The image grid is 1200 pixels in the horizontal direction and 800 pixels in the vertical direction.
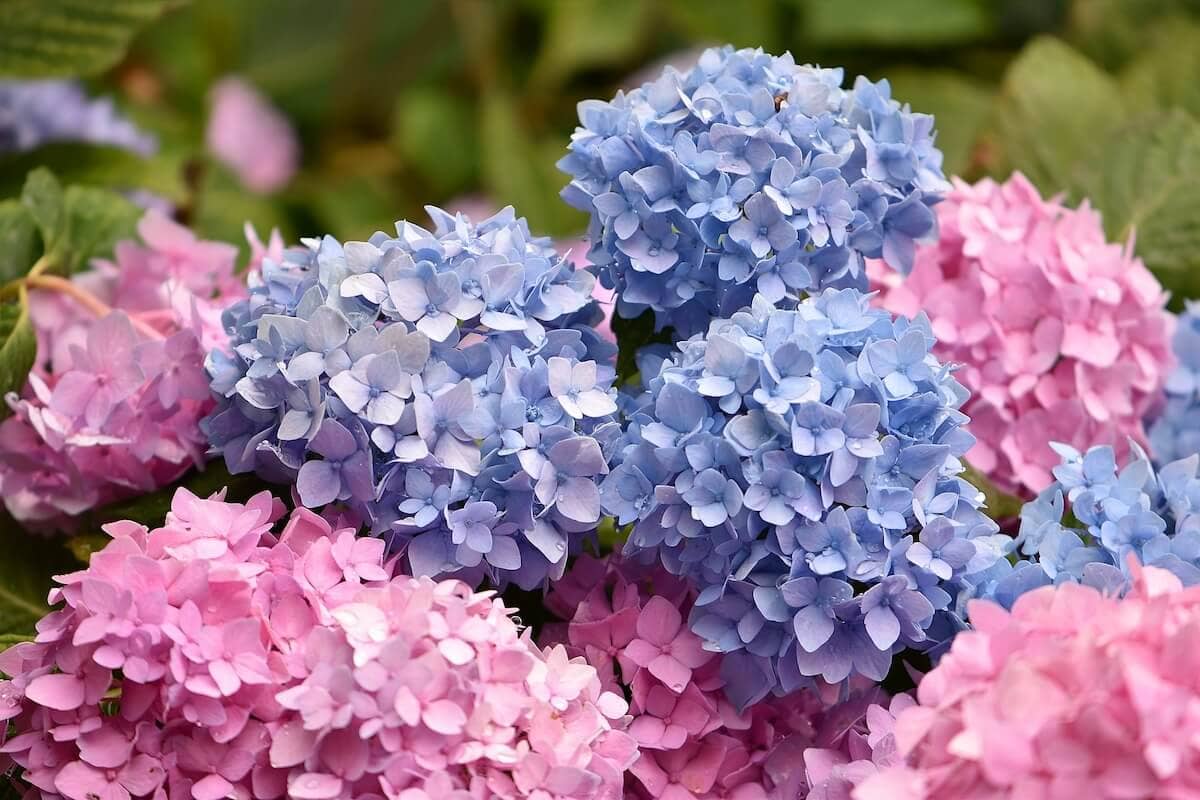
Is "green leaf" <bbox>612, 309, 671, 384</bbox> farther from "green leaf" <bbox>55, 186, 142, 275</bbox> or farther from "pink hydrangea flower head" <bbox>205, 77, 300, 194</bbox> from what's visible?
"pink hydrangea flower head" <bbox>205, 77, 300, 194</bbox>

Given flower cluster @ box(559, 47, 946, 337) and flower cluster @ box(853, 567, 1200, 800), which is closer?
flower cluster @ box(853, 567, 1200, 800)

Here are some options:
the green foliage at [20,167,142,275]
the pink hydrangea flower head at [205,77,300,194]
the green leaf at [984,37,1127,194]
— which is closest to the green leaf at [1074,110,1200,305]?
the green leaf at [984,37,1127,194]

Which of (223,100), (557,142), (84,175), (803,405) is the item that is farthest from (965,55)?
(803,405)

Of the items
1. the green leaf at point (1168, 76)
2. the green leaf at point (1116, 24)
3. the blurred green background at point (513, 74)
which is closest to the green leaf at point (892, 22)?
the blurred green background at point (513, 74)

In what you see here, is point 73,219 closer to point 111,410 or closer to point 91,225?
point 91,225

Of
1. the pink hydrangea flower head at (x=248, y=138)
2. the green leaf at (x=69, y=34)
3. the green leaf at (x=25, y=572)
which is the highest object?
the green leaf at (x=69, y=34)

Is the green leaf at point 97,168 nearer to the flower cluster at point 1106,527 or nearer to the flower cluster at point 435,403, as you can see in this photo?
the flower cluster at point 435,403

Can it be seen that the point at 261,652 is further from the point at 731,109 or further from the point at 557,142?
the point at 557,142
